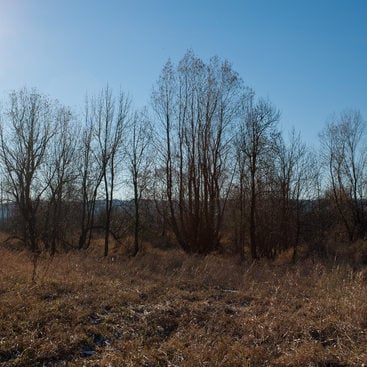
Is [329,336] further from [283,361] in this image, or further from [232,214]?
[232,214]

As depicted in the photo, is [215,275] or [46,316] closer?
[46,316]

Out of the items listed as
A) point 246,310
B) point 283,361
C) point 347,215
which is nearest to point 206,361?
point 283,361

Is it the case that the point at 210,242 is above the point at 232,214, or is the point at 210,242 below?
below

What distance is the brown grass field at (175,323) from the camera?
4785mm

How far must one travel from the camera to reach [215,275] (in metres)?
11.6

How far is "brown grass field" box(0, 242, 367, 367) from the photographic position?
4785mm

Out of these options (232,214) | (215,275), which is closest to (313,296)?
(215,275)

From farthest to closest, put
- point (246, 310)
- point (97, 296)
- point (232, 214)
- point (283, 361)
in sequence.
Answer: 1. point (232, 214)
2. point (97, 296)
3. point (246, 310)
4. point (283, 361)

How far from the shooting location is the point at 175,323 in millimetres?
6367

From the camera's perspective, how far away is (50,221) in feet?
87.6

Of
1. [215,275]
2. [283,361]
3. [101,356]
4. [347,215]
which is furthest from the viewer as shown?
[347,215]

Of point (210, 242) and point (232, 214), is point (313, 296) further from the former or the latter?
point (232, 214)

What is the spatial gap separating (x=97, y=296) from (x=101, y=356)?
2.89 meters

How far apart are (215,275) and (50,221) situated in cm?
1806
